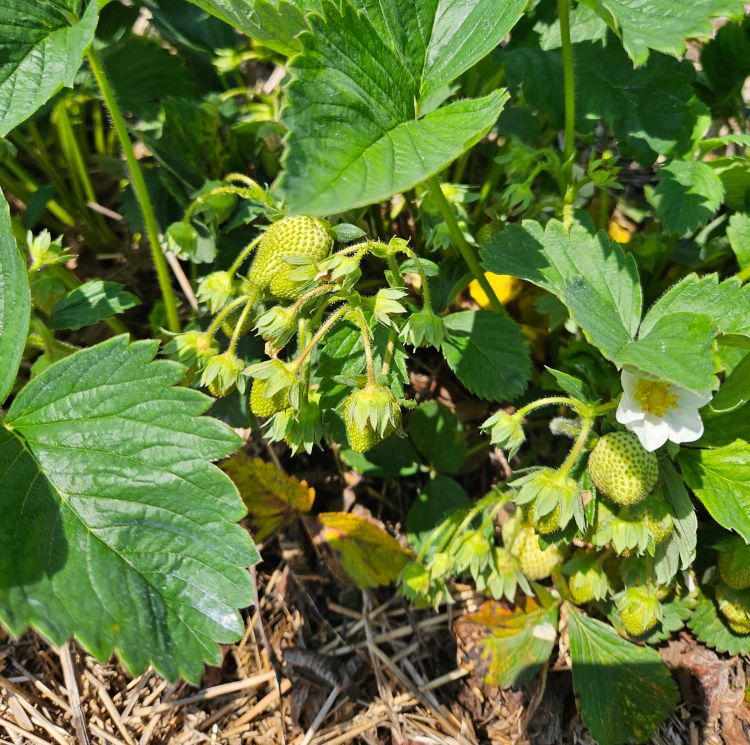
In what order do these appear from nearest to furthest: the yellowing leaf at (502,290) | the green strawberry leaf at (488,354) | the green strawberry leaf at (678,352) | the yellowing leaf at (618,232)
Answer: the green strawberry leaf at (678,352) < the green strawberry leaf at (488,354) < the yellowing leaf at (502,290) < the yellowing leaf at (618,232)

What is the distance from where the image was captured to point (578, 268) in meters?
1.59

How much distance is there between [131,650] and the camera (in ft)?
4.34

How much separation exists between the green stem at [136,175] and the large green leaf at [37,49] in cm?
8

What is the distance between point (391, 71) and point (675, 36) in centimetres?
50

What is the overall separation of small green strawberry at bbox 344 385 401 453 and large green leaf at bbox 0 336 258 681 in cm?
24

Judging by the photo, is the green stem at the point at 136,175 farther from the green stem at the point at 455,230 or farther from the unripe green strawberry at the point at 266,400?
the green stem at the point at 455,230

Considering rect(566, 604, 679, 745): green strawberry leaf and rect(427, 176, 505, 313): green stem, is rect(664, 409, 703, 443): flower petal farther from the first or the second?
rect(566, 604, 679, 745): green strawberry leaf

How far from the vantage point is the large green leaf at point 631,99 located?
1.80m

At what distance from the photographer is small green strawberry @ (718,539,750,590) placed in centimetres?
168

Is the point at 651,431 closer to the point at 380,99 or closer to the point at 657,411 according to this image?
the point at 657,411

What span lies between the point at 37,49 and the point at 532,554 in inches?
58.8

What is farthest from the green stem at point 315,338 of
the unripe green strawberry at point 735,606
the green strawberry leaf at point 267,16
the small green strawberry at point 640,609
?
the unripe green strawberry at point 735,606

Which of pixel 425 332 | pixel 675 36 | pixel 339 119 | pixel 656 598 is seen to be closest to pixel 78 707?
pixel 425 332

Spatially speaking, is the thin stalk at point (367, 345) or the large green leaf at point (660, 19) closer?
the large green leaf at point (660, 19)
